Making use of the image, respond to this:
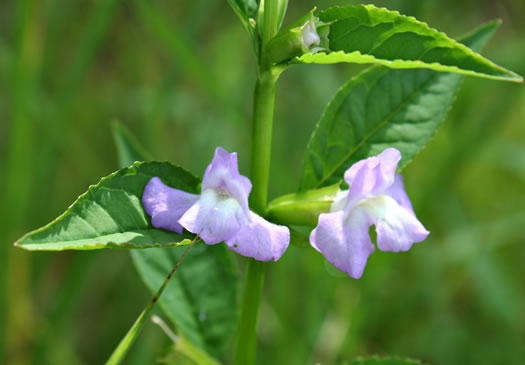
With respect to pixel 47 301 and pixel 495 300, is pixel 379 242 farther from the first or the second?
pixel 47 301

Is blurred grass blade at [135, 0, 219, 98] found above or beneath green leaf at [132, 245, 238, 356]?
above

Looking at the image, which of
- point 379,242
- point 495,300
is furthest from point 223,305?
point 495,300

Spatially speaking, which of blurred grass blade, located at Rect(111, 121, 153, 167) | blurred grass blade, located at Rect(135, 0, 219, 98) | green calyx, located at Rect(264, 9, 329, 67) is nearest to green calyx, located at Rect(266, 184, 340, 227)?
green calyx, located at Rect(264, 9, 329, 67)

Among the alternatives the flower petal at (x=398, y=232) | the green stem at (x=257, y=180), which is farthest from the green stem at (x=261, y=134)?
the flower petal at (x=398, y=232)

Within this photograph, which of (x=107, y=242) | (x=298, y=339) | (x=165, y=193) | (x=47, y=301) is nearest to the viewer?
(x=107, y=242)

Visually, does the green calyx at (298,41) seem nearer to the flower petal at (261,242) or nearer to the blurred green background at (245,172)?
the flower petal at (261,242)

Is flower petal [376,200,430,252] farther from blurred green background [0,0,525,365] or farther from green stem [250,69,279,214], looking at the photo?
blurred green background [0,0,525,365]
